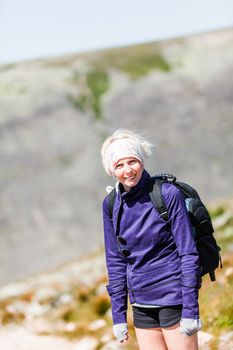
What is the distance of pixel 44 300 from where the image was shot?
65.5 ft

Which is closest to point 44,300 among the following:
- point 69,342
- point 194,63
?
point 69,342

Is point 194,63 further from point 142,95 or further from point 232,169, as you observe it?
point 232,169

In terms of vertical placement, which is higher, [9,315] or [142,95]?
[142,95]

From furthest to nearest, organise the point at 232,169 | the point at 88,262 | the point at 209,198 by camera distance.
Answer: the point at 232,169 < the point at 209,198 < the point at 88,262

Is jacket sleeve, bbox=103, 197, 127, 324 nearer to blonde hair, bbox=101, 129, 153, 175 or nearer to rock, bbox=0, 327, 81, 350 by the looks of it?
blonde hair, bbox=101, 129, 153, 175

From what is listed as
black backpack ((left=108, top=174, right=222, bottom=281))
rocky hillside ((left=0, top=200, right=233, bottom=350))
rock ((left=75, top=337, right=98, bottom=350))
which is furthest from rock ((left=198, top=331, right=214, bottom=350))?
black backpack ((left=108, top=174, right=222, bottom=281))

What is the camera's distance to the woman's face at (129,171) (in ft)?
22.6

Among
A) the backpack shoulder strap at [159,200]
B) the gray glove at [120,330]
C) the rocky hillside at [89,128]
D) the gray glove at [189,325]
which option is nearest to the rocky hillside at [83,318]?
the gray glove at [120,330]

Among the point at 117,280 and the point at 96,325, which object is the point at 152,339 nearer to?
the point at 117,280

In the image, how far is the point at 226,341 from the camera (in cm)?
1020

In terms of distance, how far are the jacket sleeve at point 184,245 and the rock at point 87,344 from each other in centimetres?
661

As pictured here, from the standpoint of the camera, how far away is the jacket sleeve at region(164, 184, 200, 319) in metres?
6.62

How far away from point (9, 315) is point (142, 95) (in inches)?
2366

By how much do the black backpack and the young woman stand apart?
73mm
